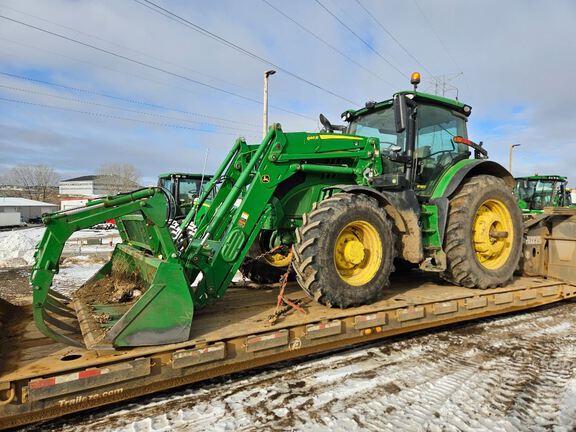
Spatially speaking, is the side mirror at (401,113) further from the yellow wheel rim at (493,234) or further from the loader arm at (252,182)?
the yellow wheel rim at (493,234)

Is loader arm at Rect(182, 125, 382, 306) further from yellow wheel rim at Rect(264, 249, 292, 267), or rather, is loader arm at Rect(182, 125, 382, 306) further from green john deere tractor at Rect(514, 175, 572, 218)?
green john deere tractor at Rect(514, 175, 572, 218)

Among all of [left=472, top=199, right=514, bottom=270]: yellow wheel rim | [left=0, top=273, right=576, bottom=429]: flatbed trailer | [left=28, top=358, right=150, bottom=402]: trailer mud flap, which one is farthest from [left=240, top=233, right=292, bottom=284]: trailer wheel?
[left=28, top=358, right=150, bottom=402]: trailer mud flap

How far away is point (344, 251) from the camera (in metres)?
4.19

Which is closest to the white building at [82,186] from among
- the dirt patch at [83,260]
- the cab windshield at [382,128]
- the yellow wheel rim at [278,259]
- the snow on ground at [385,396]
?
the dirt patch at [83,260]

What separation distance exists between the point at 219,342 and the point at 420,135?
12.6 ft

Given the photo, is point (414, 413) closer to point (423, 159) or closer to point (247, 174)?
point (247, 174)

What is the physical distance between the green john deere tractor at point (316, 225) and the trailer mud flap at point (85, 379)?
19 cm

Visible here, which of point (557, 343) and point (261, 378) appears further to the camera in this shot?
point (557, 343)

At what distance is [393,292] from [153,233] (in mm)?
3066

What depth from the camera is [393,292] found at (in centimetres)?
500

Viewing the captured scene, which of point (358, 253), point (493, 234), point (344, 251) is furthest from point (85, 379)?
point (493, 234)

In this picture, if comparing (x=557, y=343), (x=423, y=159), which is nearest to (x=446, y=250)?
(x=423, y=159)

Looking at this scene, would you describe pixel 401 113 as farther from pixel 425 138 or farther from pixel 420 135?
pixel 425 138

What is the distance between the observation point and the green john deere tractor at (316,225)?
9.96ft
